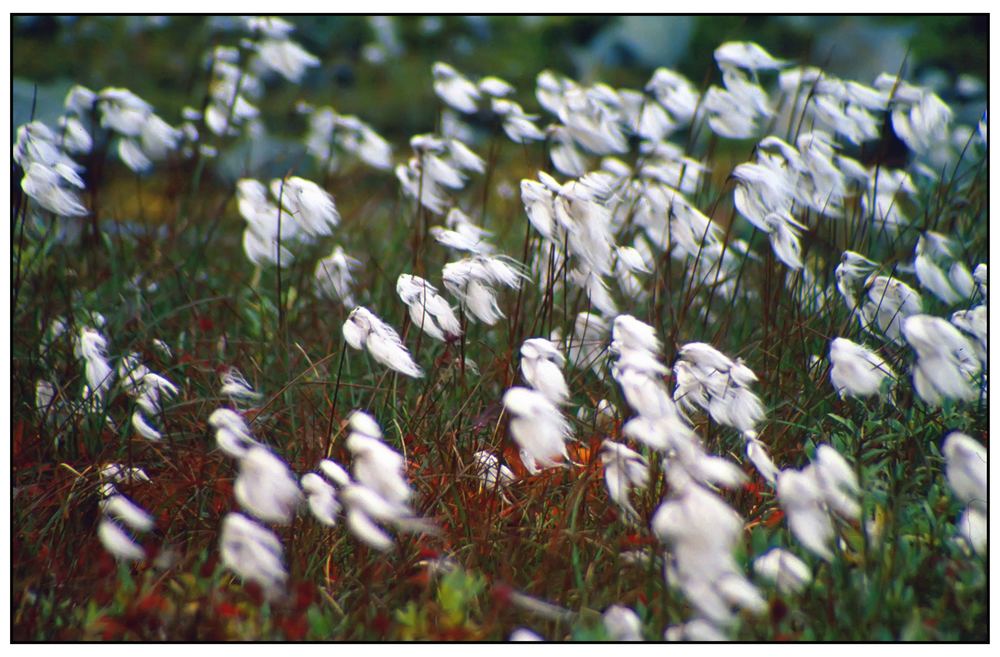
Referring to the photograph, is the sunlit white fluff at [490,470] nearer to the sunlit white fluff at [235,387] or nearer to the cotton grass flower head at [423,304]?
the cotton grass flower head at [423,304]

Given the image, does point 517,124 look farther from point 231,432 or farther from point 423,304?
point 231,432

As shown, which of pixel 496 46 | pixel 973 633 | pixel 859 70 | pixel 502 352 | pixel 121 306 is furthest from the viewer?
pixel 496 46

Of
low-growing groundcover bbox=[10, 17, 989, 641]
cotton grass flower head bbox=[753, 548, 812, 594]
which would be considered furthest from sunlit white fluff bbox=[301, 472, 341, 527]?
cotton grass flower head bbox=[753, 548, 812, 594]

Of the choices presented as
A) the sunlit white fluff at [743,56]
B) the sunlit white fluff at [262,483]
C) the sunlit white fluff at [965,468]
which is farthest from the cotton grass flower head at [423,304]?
the sunlit white fluff at [743,56]

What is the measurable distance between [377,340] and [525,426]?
0.42 metres

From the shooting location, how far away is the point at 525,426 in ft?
4.37

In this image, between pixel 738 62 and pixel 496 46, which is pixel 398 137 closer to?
pixel 496 46

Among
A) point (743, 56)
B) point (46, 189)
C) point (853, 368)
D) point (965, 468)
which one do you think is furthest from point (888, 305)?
point (46, 189)

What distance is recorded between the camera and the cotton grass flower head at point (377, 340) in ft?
5.33

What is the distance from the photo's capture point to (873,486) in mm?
1703

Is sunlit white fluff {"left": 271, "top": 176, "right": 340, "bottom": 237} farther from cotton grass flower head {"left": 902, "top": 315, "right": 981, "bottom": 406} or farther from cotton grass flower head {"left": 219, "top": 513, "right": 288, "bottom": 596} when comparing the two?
cotton grass flower head {"left": 902, "top": 315, "right": 981, "bottom": 406}

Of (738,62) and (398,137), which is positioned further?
(398,137)
